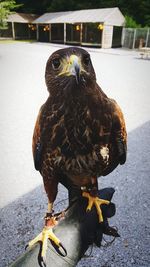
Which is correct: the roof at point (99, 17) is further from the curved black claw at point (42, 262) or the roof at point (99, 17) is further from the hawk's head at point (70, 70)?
the curved black claw at point (42, 262)

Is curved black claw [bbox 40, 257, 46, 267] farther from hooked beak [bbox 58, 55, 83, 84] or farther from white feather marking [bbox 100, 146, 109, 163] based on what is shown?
hooked beak [bbox 58, 55, 83, 84]

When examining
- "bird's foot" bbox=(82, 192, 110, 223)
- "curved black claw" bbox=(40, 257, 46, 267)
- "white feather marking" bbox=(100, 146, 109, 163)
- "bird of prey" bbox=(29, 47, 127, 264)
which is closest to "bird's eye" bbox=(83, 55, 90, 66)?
"bird of prey" bbox=(29, 47, 127, 264)

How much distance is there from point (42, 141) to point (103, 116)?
491mm

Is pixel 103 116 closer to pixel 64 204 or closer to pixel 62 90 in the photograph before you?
pixel 62 90

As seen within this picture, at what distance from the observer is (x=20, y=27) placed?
44.2 m

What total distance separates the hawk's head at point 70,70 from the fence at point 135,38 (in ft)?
87.2

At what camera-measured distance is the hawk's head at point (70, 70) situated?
4.57 feet

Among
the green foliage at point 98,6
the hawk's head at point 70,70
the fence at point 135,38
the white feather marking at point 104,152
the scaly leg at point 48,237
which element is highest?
the green foliage at point 98,6

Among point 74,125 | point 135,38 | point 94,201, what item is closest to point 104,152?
point 74,125

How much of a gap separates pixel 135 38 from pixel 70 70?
28.9 meters

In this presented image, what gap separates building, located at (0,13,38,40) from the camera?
41.2 meters

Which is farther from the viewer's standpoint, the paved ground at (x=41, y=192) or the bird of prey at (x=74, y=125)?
the paved ground at (x=41, y=192)

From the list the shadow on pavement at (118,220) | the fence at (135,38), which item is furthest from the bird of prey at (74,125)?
the fence at (135,38)

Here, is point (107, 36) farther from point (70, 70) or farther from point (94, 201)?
point (70, 70)
